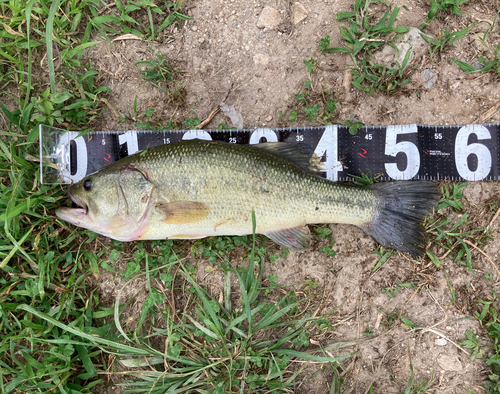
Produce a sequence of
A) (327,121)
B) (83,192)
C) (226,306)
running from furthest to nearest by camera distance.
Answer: (327,121) < (226,306) < (83,192)

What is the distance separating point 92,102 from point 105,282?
6.97 feet

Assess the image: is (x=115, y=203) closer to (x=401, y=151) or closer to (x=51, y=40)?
(x=51, y=40)

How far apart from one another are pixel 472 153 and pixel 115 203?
12.9 feet

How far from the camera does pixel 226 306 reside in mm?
3578

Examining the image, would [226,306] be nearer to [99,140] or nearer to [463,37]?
[99,140]

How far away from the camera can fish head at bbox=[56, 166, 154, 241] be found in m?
3.25

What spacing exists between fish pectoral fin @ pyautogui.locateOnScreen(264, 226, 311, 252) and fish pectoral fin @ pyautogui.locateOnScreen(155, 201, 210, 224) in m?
0.76

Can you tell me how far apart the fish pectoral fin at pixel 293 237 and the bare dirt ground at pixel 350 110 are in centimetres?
28

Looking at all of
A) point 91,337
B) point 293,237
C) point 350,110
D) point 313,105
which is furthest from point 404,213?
point 91,337

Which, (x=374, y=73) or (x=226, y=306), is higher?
(x=374, y=73)

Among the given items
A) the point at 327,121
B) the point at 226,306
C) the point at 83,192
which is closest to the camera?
the point at 83,192

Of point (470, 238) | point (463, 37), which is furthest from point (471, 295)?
point (463, 37)

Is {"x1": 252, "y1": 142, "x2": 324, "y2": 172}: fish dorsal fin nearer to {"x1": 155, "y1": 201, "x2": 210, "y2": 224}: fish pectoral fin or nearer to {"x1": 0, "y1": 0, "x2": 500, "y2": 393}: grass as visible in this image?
{"x1": 0, "y1": 0, "x2": 500, "y2": 393}: grass

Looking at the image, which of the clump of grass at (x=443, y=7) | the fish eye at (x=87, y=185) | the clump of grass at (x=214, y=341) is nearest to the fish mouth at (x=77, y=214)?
the fish eye at (x=87, y=185)
